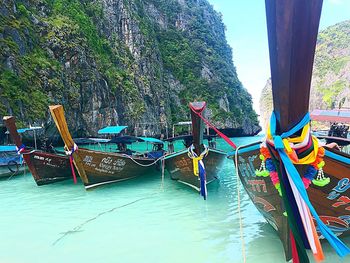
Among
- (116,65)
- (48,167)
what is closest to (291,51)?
(48,167)

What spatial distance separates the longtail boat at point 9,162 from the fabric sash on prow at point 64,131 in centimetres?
491

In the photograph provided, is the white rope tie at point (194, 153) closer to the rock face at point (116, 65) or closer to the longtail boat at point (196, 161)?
the longtail boat at point (196, 161)

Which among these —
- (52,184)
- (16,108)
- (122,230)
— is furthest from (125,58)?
(122,230)

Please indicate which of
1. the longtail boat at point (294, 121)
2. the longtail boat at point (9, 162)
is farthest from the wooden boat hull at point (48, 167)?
the longtail boat at point (294, 121)

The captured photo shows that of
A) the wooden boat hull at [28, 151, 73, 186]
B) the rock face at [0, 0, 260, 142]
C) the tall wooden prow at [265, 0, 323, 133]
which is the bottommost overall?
the wooden boat hull at [28, 151, 73, 186]

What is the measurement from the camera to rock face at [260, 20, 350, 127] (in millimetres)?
65375

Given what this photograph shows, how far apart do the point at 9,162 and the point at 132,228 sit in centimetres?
880

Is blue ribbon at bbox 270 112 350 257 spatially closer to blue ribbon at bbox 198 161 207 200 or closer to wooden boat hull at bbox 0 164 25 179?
blue ribbon at bbox 198 161 207 200

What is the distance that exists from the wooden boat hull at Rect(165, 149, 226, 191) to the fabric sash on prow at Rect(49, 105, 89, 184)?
253 centimetres

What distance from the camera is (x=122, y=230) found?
5.64 metres

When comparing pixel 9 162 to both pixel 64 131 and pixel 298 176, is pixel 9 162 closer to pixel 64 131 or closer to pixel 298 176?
pixel 64 131

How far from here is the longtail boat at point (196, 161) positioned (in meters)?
6.70

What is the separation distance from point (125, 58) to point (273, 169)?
3710 centimetres

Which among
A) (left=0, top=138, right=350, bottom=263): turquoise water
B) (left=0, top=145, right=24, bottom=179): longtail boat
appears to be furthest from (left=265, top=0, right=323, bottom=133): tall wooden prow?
(left=0, top=145, right=24, bottom=179): longtail boat
